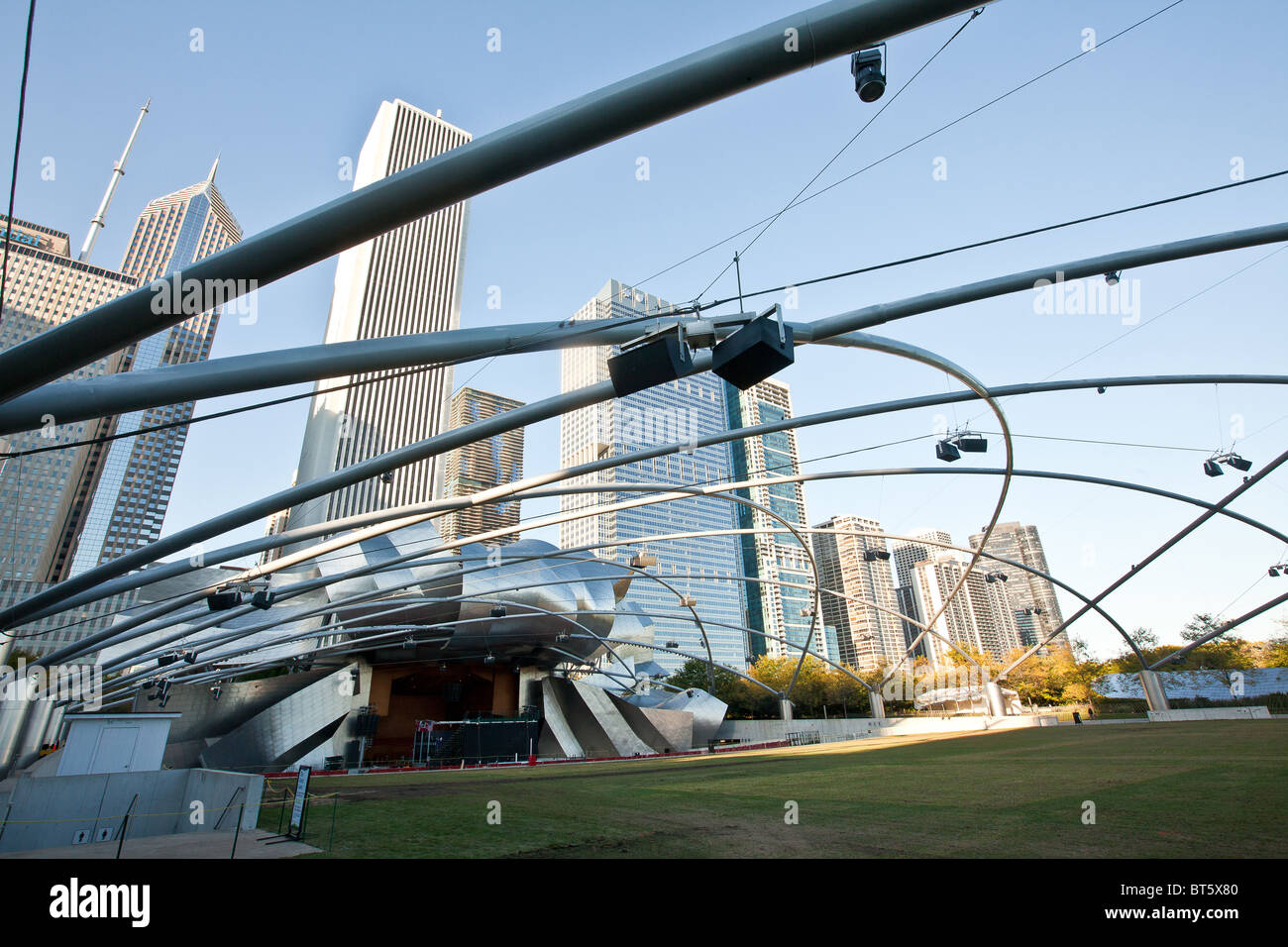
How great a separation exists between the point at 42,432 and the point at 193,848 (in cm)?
7208

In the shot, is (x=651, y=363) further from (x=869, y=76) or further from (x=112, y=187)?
(x=112, y=187)

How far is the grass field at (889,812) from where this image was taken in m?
7.62

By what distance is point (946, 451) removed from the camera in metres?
19.3

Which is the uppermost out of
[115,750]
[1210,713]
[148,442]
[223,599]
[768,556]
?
[148,442]

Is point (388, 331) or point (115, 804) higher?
point (388, 331)

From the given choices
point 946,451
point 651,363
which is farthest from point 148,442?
point 651,363

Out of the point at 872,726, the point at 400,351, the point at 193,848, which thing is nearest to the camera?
the point at 400,351

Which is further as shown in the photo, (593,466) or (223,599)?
(223,599)

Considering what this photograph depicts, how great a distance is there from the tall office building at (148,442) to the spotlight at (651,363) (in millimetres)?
136473

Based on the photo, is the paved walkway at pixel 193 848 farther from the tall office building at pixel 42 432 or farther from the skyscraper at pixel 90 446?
the tall office building at pixel 42 432

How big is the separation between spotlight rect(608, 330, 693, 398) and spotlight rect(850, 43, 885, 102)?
2.96 metres

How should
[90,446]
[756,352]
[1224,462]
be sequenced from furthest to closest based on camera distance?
1. [90,446]
2. [1224,462]
3. [756,352]
